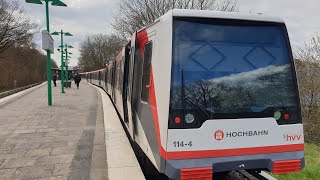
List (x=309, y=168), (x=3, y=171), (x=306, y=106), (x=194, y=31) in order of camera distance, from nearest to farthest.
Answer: (x=194, y=31)
(x=3, y=171)
(x=309, y=168)
(x=306, y=106)

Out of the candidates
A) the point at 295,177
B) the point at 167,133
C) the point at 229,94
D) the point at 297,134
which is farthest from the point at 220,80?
the point at 295,177

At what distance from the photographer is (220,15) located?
4328 millimetres

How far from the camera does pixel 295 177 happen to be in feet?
17.9

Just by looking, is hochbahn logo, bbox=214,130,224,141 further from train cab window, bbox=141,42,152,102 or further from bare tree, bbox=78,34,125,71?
bare tree, bbox=78,34,125,71

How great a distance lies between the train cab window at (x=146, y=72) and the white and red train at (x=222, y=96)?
1.03 ft

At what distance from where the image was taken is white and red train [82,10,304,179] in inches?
160

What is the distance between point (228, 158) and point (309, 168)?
8.41ft

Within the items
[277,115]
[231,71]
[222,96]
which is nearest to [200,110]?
[222,96]

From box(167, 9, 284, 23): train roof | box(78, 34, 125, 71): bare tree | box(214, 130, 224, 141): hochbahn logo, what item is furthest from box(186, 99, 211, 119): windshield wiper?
box(78, 34, 125, 71): bare tree

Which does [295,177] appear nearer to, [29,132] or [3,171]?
[3,171]

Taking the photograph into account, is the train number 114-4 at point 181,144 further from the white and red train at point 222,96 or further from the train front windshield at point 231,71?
the train front windshield at point 231,71

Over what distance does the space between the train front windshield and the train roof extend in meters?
0.07

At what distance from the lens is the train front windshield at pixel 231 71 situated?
4.14 m

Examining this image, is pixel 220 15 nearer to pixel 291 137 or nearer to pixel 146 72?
pixel 146 72
